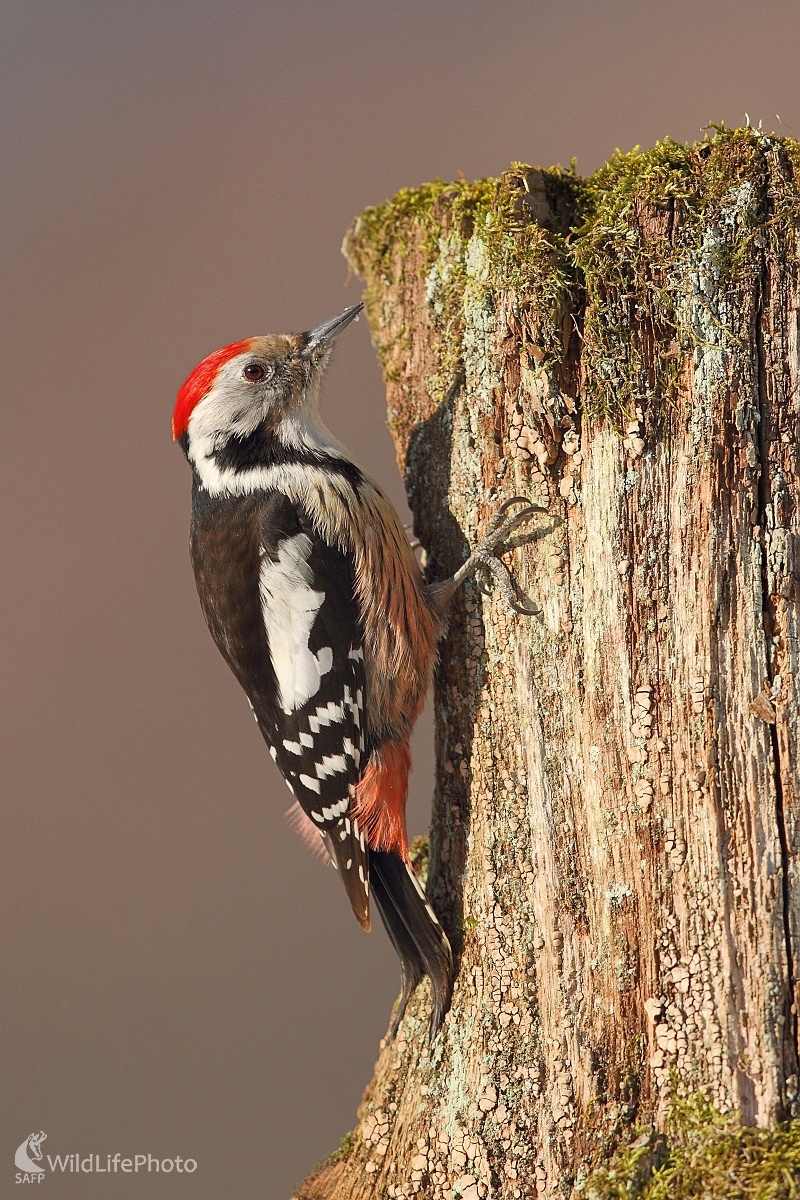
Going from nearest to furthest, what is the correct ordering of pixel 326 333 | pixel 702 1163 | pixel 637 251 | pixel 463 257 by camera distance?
1. pixel 702 1163
2. pixel 637 251
3. pixel 463 257
4. pixel 326 333

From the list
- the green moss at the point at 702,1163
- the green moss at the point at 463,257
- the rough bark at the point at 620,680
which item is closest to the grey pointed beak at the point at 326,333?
the green moss at the point at 463,257

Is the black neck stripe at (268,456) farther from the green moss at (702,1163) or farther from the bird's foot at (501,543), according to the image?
the green moss at (702,1163)

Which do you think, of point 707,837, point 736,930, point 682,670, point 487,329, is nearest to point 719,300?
point 487,329

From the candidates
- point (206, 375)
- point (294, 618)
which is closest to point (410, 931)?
point (294, 618)

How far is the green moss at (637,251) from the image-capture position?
76.5 inches

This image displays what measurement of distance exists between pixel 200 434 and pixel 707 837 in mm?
1862

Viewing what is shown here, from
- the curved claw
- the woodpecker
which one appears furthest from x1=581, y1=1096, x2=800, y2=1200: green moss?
the curved claw

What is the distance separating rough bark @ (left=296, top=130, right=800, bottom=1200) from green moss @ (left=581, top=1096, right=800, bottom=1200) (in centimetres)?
4

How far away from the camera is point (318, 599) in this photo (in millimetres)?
2605

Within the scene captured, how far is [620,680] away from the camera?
6.79ft

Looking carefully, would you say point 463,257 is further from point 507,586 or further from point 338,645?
point 338,645

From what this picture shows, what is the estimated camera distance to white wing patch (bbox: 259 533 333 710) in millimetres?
2598

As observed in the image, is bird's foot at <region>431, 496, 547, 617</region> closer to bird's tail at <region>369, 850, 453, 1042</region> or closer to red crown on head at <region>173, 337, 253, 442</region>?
bird's tail at <region>369, 850, 453, 1042</region>

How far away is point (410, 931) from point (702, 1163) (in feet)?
2.78
